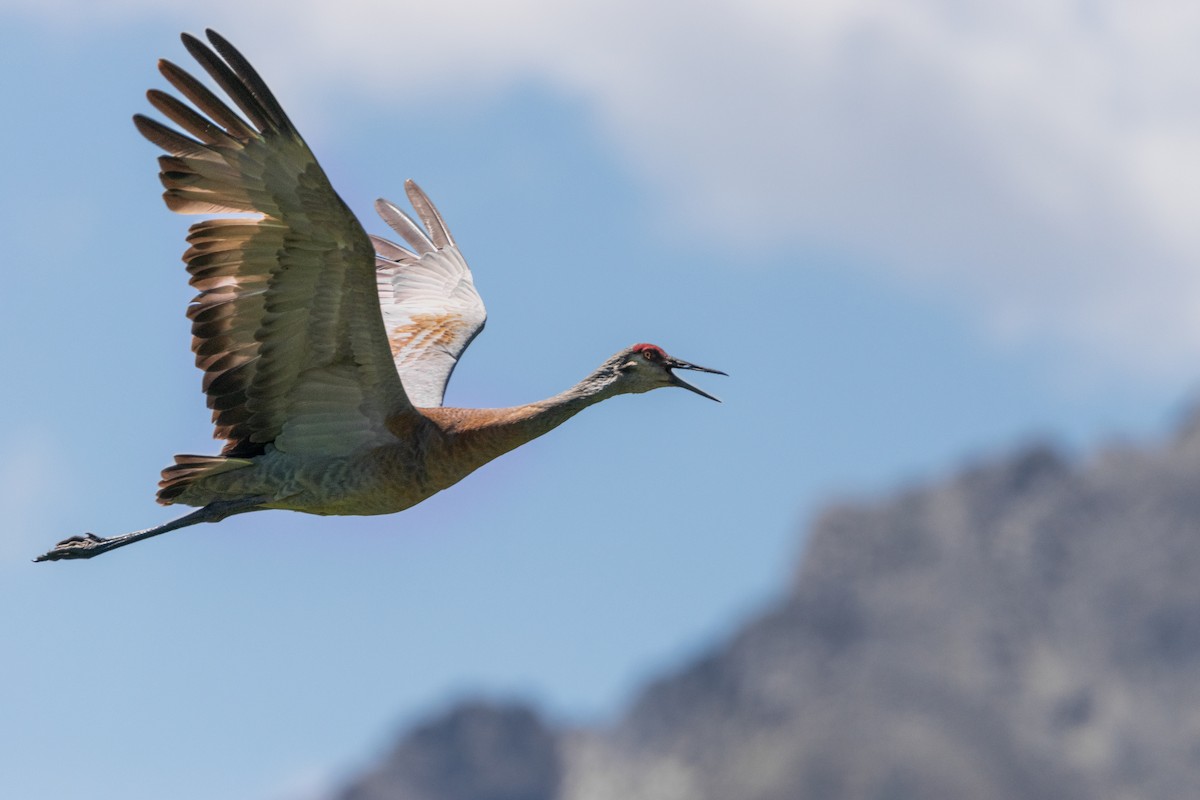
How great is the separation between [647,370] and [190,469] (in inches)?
162

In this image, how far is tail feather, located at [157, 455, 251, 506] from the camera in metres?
15.1

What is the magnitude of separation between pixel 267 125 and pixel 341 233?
97 centimetres

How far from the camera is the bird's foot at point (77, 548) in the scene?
1575cm

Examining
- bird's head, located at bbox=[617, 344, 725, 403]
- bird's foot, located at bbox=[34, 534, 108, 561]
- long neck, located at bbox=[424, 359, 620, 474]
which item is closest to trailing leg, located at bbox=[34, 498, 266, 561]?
bird's foot, located at bbox=[34, 534, 108, 561]

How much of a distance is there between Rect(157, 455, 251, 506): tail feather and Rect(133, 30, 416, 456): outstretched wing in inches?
7.5

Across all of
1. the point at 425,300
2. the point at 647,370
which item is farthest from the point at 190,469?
the point at 425,300

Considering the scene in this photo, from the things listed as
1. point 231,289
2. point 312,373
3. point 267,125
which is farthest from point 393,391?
point 267,125

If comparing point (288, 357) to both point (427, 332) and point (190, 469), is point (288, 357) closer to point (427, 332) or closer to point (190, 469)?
point (190, 469)

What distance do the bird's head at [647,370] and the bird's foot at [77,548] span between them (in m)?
4.72

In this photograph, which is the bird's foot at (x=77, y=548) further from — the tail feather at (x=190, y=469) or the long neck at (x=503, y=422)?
the long neck at (x=503, y=422)

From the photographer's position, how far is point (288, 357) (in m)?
14.8

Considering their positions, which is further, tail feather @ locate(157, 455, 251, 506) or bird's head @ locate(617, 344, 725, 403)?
bird's head @ locate(617, 344, 725, 403)

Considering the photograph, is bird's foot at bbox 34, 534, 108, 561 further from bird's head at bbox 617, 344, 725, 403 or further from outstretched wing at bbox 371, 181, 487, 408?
bird's head at bbox 617, 344, 725, 403

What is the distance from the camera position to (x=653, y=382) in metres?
16.6
